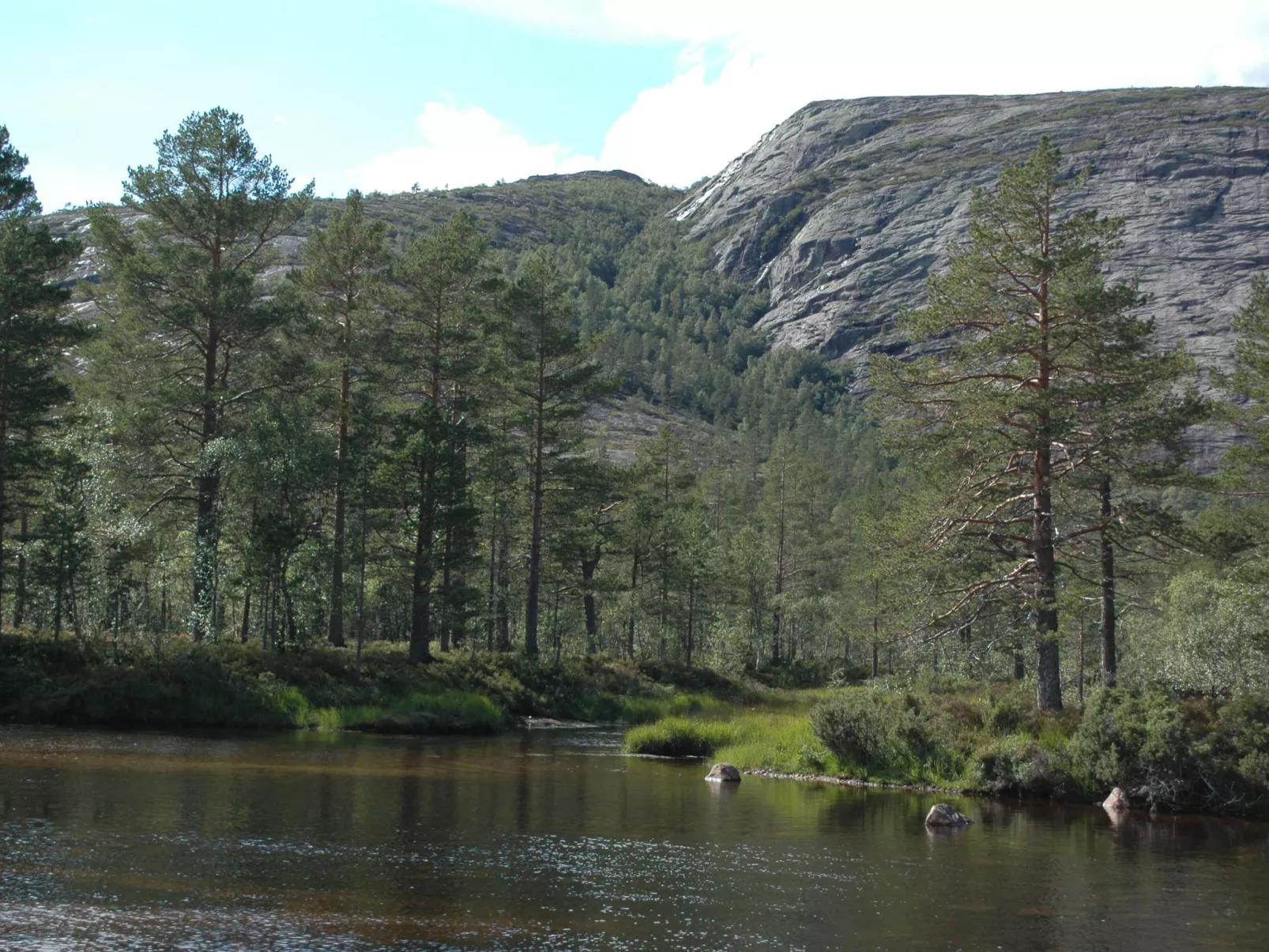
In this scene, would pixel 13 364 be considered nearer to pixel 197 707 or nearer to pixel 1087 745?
pixel 197 707

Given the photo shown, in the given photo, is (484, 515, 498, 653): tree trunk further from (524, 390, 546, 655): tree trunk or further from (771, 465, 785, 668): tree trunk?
(771, 465, 785, 668): tree trunk

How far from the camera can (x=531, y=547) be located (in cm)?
5012

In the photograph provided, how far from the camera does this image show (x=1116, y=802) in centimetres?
2373

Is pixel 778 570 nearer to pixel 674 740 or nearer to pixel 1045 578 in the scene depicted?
pixel 674 740

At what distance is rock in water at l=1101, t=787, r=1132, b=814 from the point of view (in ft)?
77.5

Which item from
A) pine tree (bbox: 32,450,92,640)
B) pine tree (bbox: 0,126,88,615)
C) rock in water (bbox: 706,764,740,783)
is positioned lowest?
rock in water (bbox: 706,764,740,783)

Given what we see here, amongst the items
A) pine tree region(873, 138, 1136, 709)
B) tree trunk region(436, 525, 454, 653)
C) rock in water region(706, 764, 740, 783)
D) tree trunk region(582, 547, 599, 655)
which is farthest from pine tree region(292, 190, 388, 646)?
pine tree region(873, 138, 1136, 709)

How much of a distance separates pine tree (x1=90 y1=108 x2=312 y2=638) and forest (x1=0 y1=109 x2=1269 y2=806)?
0.42 feet

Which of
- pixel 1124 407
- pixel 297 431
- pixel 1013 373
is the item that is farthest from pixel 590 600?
pixel 1124 407

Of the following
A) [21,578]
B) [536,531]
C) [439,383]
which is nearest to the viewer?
[21,578]

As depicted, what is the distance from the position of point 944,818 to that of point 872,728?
598cm

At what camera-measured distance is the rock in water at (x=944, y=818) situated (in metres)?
21.5

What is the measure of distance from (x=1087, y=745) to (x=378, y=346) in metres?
30.5

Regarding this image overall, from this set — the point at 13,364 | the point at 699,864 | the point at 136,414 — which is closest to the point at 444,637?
the point at 136,414
